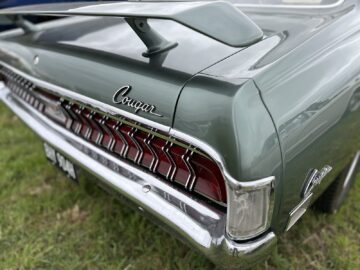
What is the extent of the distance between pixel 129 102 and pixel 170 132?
0.81ft

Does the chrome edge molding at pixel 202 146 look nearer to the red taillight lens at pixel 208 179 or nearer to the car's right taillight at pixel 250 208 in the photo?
the car's right taillight at pixel 250 208

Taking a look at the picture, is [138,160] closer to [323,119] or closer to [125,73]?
[125,73]

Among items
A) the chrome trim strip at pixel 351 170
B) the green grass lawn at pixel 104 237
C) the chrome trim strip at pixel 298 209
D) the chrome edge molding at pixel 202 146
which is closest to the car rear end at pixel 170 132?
the chrome edge molding at pixel 202 146

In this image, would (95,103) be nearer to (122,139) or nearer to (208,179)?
(122,139)

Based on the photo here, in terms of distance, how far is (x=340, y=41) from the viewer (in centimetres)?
162

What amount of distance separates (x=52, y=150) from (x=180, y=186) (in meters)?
1.00

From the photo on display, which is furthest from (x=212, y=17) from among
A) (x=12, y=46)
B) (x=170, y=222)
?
(x=12, y=46)

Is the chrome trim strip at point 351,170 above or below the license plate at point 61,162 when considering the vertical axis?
above

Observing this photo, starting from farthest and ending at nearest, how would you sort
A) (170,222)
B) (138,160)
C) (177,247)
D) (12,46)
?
(12,46) < (177,247) < (138,160) < (170,222)

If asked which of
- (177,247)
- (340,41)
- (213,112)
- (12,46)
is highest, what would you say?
(340,41)

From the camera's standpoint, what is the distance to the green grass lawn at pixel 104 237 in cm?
216

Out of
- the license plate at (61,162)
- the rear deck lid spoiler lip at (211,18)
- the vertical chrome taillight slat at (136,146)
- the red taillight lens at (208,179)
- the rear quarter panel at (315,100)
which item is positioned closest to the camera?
the rear deck lid spoiler lip at (211,18)

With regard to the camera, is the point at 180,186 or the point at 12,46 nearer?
the point at 180,186

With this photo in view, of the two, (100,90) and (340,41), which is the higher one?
(340,41)
